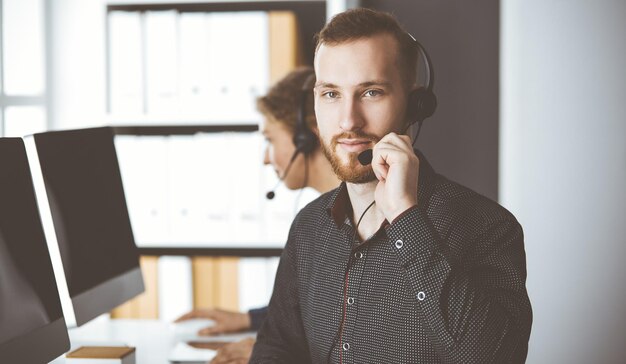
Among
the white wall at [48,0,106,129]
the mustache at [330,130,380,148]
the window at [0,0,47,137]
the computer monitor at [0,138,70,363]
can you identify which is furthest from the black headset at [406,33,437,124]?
the window at [0,0,47,137]

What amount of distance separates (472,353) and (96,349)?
31.3 inches

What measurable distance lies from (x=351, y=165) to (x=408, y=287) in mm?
261

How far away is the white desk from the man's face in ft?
2.26

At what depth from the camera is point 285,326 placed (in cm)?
155

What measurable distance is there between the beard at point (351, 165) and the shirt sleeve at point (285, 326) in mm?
266

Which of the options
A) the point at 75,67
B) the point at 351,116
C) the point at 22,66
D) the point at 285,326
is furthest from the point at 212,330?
the point at 22,66

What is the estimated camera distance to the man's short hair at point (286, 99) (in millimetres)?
2227

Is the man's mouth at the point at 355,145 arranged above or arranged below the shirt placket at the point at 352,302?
above

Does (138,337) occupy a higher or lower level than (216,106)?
lower

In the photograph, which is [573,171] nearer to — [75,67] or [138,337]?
[138,337]

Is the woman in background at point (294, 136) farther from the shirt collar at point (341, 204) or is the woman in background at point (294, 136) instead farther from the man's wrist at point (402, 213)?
the man's wrist at point (402, 213)

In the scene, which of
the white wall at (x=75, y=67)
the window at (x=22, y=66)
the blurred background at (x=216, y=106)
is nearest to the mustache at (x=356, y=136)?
the blurred background at (x=216, y=106)

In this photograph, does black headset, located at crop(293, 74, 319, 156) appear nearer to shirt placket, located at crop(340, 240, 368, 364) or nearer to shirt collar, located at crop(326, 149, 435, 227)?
shirt collar, located at crop(326, 149, 435, 227)

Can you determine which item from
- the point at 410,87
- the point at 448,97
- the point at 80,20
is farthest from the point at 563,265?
the point at 80,20
